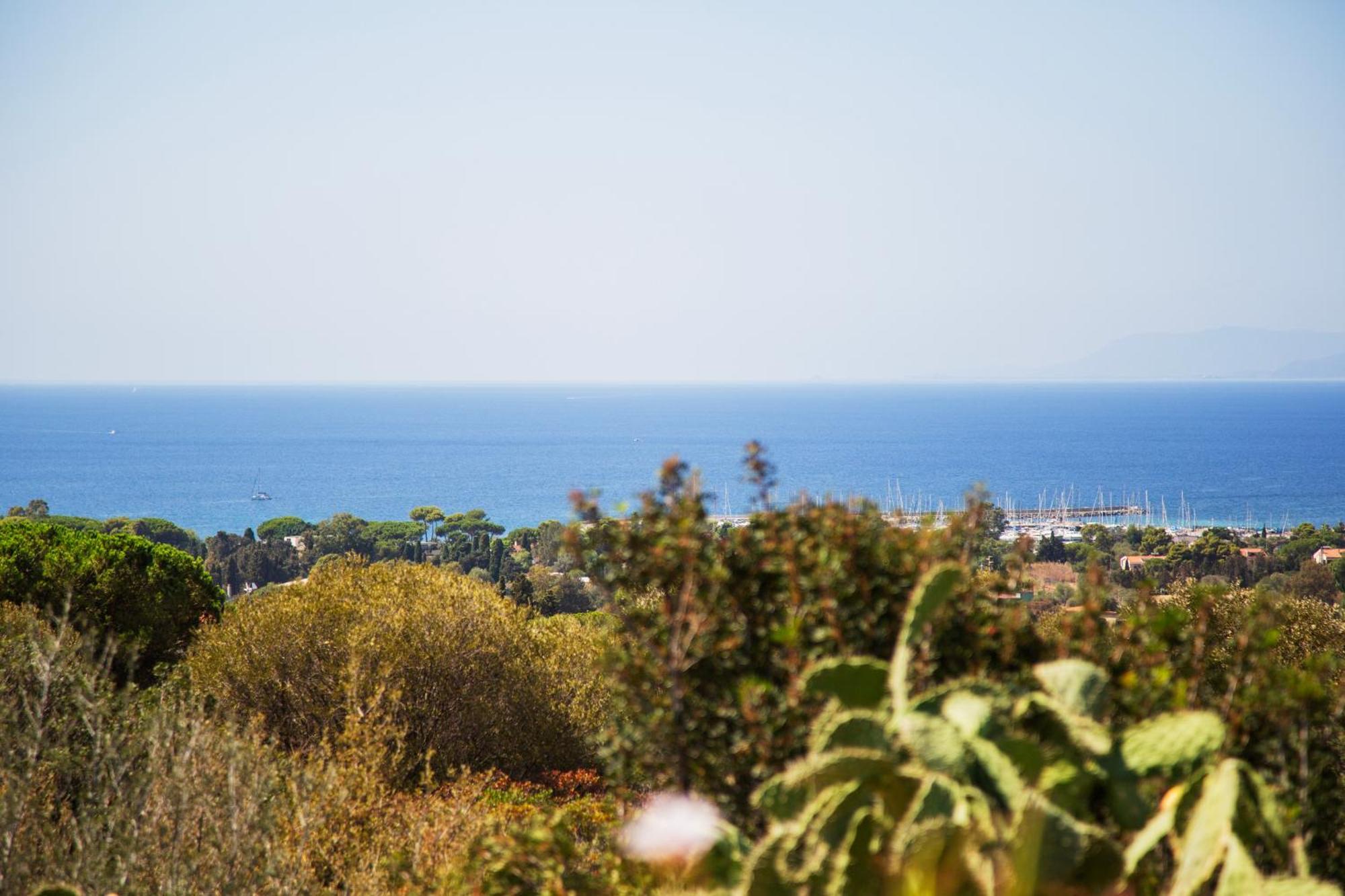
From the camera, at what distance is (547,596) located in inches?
1517

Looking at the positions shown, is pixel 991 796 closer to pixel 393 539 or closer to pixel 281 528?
pixel 393 539

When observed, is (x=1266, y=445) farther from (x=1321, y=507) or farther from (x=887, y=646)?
(x=887, y=646)

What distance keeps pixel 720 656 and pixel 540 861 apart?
0.96 m

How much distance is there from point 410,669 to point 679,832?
8.59 m

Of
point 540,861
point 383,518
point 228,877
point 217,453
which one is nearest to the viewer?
point 540,861

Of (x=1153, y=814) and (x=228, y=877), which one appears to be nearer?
(x=1153, y=814)

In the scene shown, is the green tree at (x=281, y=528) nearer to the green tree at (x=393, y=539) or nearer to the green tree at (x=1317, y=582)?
the green tree at (x=393, y=539)

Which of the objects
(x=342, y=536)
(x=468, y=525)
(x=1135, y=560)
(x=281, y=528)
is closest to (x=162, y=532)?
(x=342, y=536)

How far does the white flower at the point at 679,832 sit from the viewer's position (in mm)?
3266

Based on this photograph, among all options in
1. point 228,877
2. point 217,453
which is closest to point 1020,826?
point 228,877

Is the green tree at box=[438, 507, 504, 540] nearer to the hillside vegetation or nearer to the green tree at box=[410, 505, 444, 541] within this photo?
the green tree at box=[410, 505, 444, 541]

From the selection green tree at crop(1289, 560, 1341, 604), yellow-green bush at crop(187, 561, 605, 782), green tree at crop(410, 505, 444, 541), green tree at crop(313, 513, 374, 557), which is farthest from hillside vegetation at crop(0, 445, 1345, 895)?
green tree at crop(410, 505, 444, 541)

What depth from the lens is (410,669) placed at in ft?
37.1

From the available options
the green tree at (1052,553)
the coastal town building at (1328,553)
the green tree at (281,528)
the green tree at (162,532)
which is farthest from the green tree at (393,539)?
the coastal town building at (1328,553)
